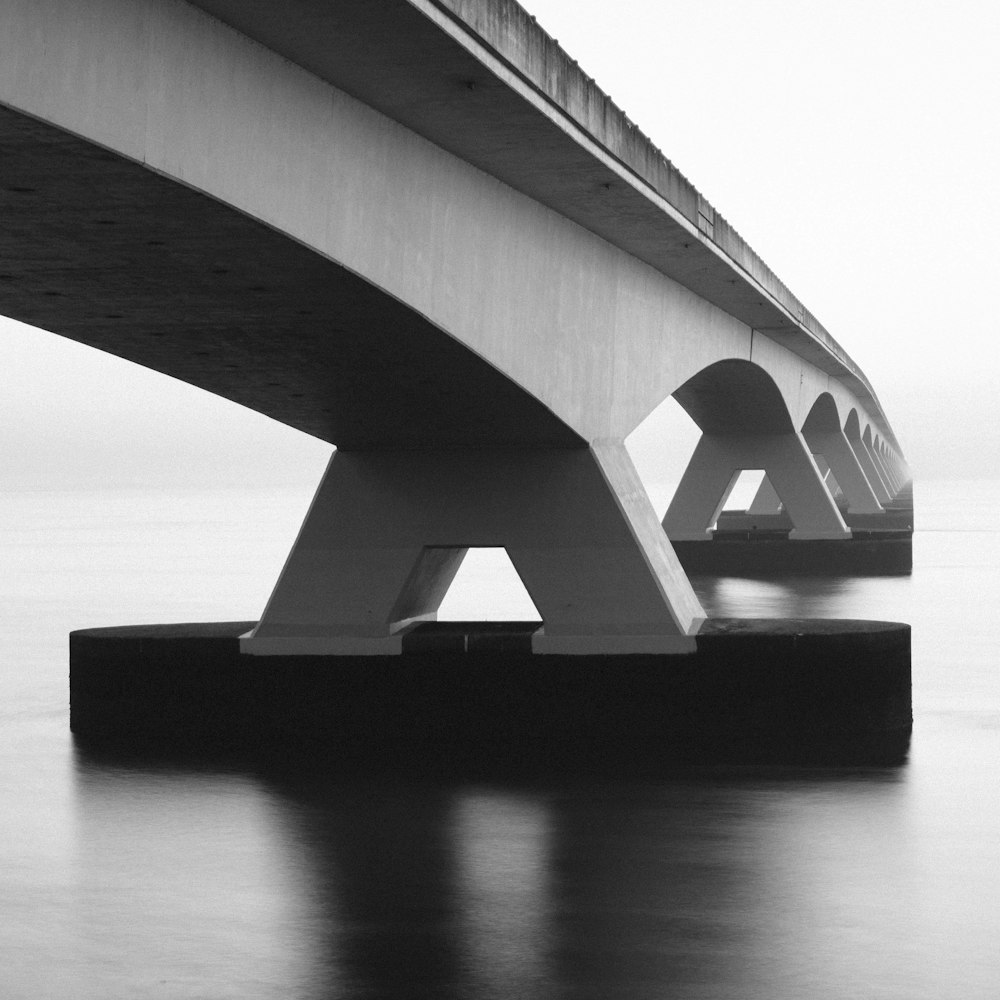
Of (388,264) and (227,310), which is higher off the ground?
(388,264)

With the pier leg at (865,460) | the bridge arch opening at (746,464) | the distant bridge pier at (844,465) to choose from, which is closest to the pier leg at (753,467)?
the bridge arch opening at (746,464)

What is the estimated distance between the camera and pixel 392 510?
16.4 m

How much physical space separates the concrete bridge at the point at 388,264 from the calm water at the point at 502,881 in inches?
101

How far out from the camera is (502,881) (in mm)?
10656

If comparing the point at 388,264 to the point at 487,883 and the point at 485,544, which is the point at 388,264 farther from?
the point at 485,544

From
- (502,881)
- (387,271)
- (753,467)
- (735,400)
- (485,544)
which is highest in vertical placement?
(735,400)

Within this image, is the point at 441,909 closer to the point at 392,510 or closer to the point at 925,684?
the point at 392,510

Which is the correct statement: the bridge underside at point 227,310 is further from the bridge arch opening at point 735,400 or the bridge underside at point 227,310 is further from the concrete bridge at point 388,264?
the bridge arch opening at point 735,400

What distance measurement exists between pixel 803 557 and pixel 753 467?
303 centimetres

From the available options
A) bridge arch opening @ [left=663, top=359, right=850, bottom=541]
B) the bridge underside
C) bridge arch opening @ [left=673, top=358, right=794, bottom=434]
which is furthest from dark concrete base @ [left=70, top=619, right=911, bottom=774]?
bridge arch opening @ [left=663, top=359, right=850, bottom=541]

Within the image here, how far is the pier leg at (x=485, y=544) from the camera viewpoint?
51.6 feet

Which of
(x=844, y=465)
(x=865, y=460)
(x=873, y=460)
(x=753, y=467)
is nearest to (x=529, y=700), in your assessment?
(x=753, y=467)

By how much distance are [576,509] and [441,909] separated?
6.60 metres

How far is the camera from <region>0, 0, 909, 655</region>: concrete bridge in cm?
841
